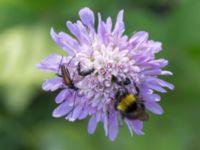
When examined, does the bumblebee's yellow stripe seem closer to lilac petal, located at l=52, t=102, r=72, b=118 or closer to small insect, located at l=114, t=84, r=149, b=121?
small insect, located at l=114, t=84, r=149, b=121

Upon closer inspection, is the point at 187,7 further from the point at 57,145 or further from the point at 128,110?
the point at 128,110

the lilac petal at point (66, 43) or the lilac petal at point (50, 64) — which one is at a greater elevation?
the lilac petal at point (66, 43)

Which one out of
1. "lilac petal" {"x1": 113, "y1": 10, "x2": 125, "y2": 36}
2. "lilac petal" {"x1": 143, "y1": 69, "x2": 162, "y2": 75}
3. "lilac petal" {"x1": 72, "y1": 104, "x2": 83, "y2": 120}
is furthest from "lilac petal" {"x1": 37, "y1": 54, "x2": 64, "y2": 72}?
"lilac petal" {"x1": 143, "y1": 69, "x2": 162, "y2": 75}

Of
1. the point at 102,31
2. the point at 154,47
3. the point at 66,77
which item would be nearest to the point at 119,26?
the point at 102,31

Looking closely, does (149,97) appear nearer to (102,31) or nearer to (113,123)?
(113,123)

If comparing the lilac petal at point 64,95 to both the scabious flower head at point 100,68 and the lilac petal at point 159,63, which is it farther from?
the lilac petal at point 159,63

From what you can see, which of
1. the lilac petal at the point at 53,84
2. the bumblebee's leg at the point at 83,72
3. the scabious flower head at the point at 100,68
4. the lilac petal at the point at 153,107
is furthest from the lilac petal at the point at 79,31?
the lilac petal at the point at 153,107

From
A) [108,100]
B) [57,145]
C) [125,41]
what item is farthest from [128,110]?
[57,145]
